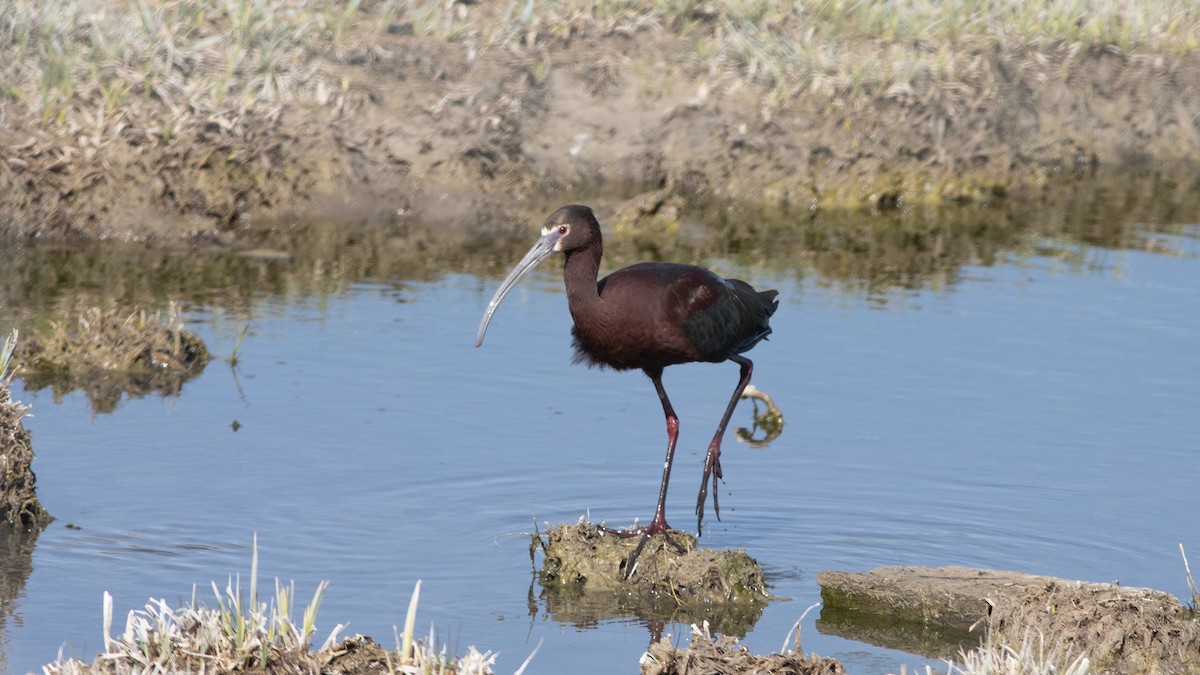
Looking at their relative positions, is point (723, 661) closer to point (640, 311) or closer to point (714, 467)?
point (640, 311)

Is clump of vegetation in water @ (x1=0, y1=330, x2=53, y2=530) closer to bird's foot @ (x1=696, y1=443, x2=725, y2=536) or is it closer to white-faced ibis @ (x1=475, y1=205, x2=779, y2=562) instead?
white-faced ibis @ (x1=475, y1=205, x2=779, y2=562)

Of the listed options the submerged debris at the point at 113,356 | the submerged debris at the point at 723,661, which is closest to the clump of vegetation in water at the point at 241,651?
the submerged debris at the point at 723,661

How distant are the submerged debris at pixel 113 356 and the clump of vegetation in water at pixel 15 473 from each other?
2.58 metres

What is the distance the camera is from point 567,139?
53.3ft

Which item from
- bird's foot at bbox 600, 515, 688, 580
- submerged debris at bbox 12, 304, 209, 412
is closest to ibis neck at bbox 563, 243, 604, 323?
bird's foot at bbox 600, 515, 688, 580

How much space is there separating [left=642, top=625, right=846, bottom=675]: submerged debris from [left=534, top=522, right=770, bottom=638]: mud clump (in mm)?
1373

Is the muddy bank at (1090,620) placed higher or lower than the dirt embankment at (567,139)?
lower

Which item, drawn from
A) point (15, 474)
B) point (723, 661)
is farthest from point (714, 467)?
point (15, 474)

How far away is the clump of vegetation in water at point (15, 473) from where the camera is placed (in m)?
7.20

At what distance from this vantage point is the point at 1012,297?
41.7ft

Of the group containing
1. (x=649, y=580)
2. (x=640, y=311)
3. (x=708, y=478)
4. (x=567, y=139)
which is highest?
(x=567, y=139)

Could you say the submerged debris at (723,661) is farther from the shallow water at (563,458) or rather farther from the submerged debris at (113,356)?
the submerged debris at (113,356)

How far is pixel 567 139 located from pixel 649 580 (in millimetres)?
9682

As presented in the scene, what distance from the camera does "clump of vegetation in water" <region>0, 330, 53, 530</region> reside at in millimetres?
7195
